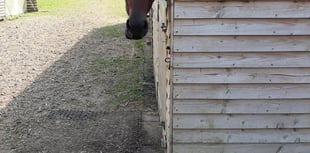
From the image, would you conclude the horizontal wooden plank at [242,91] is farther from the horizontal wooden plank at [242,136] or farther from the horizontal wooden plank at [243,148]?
the horizontal wooden plank at [243,148]

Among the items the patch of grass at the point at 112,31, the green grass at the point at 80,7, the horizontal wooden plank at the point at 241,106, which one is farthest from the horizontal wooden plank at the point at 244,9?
the green grass at the point at 80,7

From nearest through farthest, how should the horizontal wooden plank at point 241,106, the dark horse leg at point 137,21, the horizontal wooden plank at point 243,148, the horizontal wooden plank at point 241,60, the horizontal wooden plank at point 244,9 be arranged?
the dark horse leg at point 137,21 → the horizontal wooden plank at point 244,9 → the horizontal wooden plank at point 241,60 → the horizontal wooden plank at point 241,106 → the horizontal wooden plank at point 243,148

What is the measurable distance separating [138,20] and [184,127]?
0.89 metres

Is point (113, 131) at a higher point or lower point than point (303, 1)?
lower

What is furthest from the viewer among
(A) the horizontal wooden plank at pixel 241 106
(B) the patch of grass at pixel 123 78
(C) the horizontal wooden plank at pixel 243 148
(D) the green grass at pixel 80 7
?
(D) the green grass at pixel 80 7

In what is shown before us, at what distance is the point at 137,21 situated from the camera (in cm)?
250

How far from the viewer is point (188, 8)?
8.84 feet

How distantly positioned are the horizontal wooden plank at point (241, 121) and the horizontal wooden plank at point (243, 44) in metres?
0.50

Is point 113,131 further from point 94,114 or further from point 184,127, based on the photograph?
point 184,127

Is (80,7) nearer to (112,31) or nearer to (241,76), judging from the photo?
(112,31)

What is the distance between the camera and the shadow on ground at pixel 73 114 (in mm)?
3846

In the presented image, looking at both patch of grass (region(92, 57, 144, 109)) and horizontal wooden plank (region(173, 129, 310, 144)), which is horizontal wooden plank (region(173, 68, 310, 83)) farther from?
patch of grass (region(92, 57, 144, 109))

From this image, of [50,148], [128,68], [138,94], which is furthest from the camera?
[128,68]

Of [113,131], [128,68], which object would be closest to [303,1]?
[113,131]
